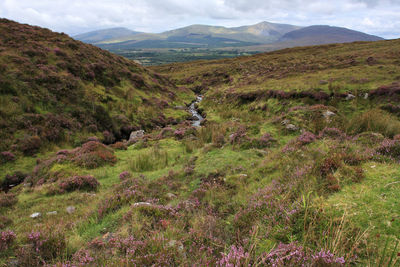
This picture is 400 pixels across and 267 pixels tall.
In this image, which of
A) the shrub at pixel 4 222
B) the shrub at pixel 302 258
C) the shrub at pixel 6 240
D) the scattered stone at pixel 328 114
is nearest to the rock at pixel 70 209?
the shrub at pixel 4 222

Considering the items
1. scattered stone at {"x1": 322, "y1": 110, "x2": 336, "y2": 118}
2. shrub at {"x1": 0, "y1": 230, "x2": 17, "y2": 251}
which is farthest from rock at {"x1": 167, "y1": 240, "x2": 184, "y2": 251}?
scattered stone at {"x1": 322, "y1": 110, "x2": 336, "y2": 118}

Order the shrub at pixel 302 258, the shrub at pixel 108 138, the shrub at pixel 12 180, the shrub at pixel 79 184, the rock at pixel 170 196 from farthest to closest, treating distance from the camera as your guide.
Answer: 1. the shrub at pixel 108 138
2. the shrub at pixel 12 180
3. the shrub at pixel 79 184
4. the rock at pixel 170 196
5. the shrub at pixel 302 258

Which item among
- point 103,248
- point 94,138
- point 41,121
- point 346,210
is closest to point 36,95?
point 41,121

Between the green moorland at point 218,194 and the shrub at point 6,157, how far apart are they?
0.16ft

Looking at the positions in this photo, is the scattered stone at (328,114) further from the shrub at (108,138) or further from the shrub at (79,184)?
the shrub at (108,138)

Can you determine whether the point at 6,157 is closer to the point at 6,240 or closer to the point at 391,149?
the point at 6,240

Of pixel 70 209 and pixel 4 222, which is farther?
pixel 70 209

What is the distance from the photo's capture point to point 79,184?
9391 mm

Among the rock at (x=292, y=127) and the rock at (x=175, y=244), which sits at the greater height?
the rock at (x=292, y=127)

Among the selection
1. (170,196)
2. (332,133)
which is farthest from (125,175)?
(332,133)

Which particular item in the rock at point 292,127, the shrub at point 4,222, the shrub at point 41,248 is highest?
the rock at point 292,127

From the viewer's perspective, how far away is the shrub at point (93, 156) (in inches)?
463

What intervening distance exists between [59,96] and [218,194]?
63.6 feet

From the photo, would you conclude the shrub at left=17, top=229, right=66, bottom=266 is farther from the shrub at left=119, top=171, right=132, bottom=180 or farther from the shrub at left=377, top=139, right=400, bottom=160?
the shrub at left=377, top=139, right=400, bottom=160
